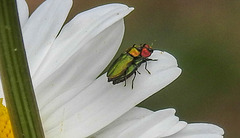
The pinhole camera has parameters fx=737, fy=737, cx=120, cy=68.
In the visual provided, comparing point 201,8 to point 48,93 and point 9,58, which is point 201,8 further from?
point 9,58

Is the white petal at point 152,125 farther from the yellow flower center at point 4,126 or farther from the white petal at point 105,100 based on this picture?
the yellow flower center at point 4,126

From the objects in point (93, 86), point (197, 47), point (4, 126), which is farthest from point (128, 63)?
point (197, 47)

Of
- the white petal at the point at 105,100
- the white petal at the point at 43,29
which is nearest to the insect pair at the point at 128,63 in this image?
the white petal at the point at 105,100

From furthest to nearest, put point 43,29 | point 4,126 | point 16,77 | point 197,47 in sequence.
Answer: point 197,47, point 43,29, point 4,126, point 16,77

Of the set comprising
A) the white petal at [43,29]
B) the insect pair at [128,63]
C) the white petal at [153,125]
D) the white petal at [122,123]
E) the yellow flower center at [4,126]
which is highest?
the white petal at [43,29]

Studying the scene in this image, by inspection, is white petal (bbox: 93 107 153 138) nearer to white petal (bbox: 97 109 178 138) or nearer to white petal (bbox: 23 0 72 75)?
white petal (bbox: 97 109 178 138)

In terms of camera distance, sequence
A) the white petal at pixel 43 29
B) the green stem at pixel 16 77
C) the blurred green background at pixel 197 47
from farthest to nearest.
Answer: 1. the blurred green background at pixel 197 47
2. the white petal at pixel 43 29
3. the green stem at pixel 16 77

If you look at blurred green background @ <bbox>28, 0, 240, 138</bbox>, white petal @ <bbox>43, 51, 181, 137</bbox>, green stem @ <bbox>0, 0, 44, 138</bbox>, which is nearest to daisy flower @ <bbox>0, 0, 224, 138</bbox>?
white petal @ <bbox>43, 51, 181, 137</bbox>

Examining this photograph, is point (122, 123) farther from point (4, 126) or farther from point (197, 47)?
point (197, 47)
